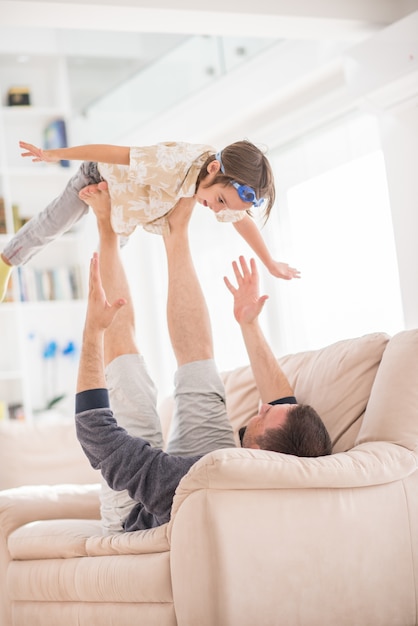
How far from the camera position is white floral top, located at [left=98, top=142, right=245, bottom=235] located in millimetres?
2582

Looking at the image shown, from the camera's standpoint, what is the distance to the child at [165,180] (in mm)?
2520

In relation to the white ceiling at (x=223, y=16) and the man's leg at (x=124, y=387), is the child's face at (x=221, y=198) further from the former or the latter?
the white ceiling at (x=223, y=16)

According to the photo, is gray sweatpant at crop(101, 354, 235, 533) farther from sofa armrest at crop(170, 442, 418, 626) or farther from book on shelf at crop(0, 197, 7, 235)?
book on shelf at crop(0, 197, 7, 235)

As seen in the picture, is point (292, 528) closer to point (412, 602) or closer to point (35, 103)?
point (412, 602)

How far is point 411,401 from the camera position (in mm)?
2363

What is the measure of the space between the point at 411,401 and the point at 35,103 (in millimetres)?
4602

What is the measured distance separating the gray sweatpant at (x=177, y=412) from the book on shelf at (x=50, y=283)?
3.36 meters

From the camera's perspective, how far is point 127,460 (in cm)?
223

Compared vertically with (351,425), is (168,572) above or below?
below

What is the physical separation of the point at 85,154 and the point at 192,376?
2.35 ft

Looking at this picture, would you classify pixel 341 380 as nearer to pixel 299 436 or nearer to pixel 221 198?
pixel 299 436

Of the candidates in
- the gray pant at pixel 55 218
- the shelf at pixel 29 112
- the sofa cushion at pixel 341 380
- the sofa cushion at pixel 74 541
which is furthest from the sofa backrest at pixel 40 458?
the shelf at pixel 29 112

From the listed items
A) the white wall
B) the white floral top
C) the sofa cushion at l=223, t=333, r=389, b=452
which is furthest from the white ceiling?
the sofa cushion at l=223, t=333, r=389, b=452

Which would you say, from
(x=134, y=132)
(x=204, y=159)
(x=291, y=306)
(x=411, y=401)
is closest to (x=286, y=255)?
(x=291, y=306)
